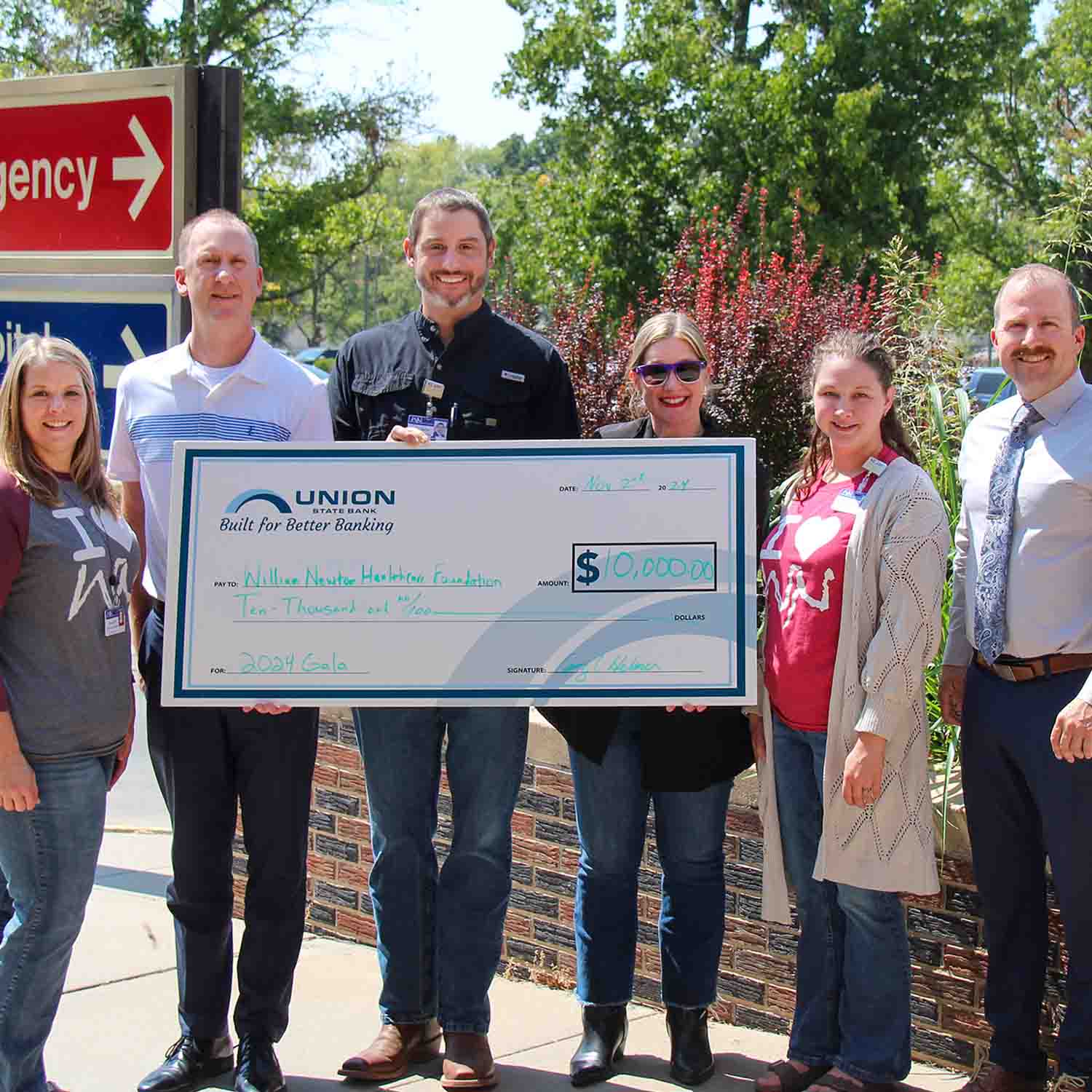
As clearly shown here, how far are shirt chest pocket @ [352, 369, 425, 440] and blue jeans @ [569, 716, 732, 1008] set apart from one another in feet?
3.41

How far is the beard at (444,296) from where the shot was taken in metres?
3.93

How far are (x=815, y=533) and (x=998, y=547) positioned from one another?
0.45 m

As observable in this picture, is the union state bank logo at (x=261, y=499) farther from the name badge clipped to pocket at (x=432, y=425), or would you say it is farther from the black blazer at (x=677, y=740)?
the black blazer at (x=677, y=740)

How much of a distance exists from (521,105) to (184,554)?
17.4 metres

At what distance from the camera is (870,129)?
18.1 m

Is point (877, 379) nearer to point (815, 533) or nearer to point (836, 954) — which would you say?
point (815, 533)

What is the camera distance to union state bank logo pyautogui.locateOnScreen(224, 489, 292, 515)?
3.81m

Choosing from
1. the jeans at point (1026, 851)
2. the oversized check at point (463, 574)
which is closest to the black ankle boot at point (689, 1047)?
the jeans at point (1026, 851)

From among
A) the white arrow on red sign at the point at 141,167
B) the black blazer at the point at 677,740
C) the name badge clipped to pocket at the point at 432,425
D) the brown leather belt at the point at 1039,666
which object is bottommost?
the black blazer at the point at 677,740

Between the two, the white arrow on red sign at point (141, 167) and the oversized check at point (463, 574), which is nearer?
the oversized check at point (463, 574)

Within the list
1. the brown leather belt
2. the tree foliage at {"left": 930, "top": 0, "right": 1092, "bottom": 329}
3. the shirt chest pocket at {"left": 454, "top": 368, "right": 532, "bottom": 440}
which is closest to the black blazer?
the shirt chest pocket at {"left": 454, "top": 368, "right": 532, "bottom": 440}

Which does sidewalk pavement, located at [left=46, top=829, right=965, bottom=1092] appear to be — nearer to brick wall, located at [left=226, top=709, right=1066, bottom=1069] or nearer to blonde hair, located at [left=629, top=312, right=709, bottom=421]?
brick wall, located at [left=226, top=709, right=1066, bottom=1069]

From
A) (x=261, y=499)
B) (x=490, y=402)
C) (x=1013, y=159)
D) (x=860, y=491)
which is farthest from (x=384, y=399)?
(x=1013, y=159)

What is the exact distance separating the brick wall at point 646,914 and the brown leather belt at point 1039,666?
0.73 m
